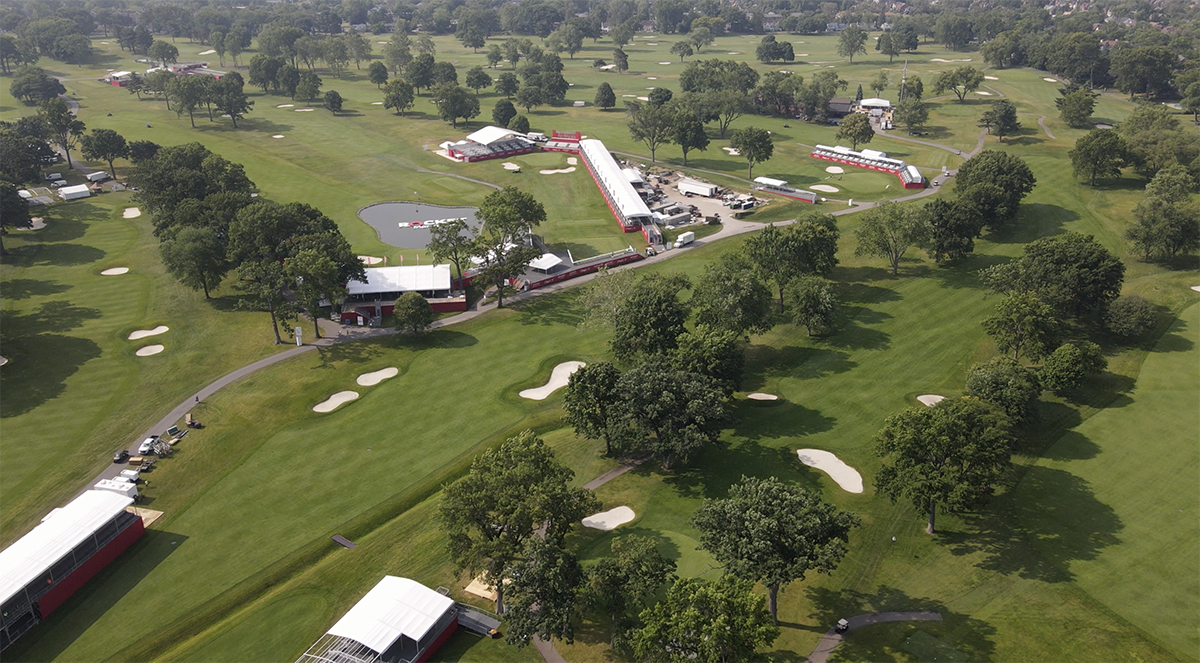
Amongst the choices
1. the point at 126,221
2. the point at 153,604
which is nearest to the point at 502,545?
the point at 153,604

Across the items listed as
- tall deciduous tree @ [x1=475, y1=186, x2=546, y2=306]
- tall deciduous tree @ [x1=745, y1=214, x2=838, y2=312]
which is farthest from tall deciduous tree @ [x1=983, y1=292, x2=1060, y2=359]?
tall deciduous tree @ [x1=475, y1=186, x2=546, y2=306]

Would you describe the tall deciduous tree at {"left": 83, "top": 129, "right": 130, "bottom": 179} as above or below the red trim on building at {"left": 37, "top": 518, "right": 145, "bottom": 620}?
above

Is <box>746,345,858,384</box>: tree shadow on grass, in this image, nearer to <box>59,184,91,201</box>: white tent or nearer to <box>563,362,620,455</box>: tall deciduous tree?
<box>563,362,620,455</box>: tall deciduous tree

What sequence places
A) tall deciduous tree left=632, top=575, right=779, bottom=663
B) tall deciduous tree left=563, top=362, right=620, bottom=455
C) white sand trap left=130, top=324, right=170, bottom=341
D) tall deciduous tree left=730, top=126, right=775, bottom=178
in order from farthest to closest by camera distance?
tall deciduous tree left=730, top=126, right=775, bottom=178
white sand trap left=130, top=324, right=170, bottom=341
tall deciduous tree left=563, top=362, right=620, bottom=455
tall deciduous tree left=632, top=575, right=779, bottom=663

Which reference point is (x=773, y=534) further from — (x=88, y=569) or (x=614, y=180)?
(x=614, y=180)

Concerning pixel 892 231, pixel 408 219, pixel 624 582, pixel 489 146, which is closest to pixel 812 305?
pixel 892 231

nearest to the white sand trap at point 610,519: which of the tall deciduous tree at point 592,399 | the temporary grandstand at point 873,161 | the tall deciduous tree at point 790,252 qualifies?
the tall deciduous tree at point 592,399
